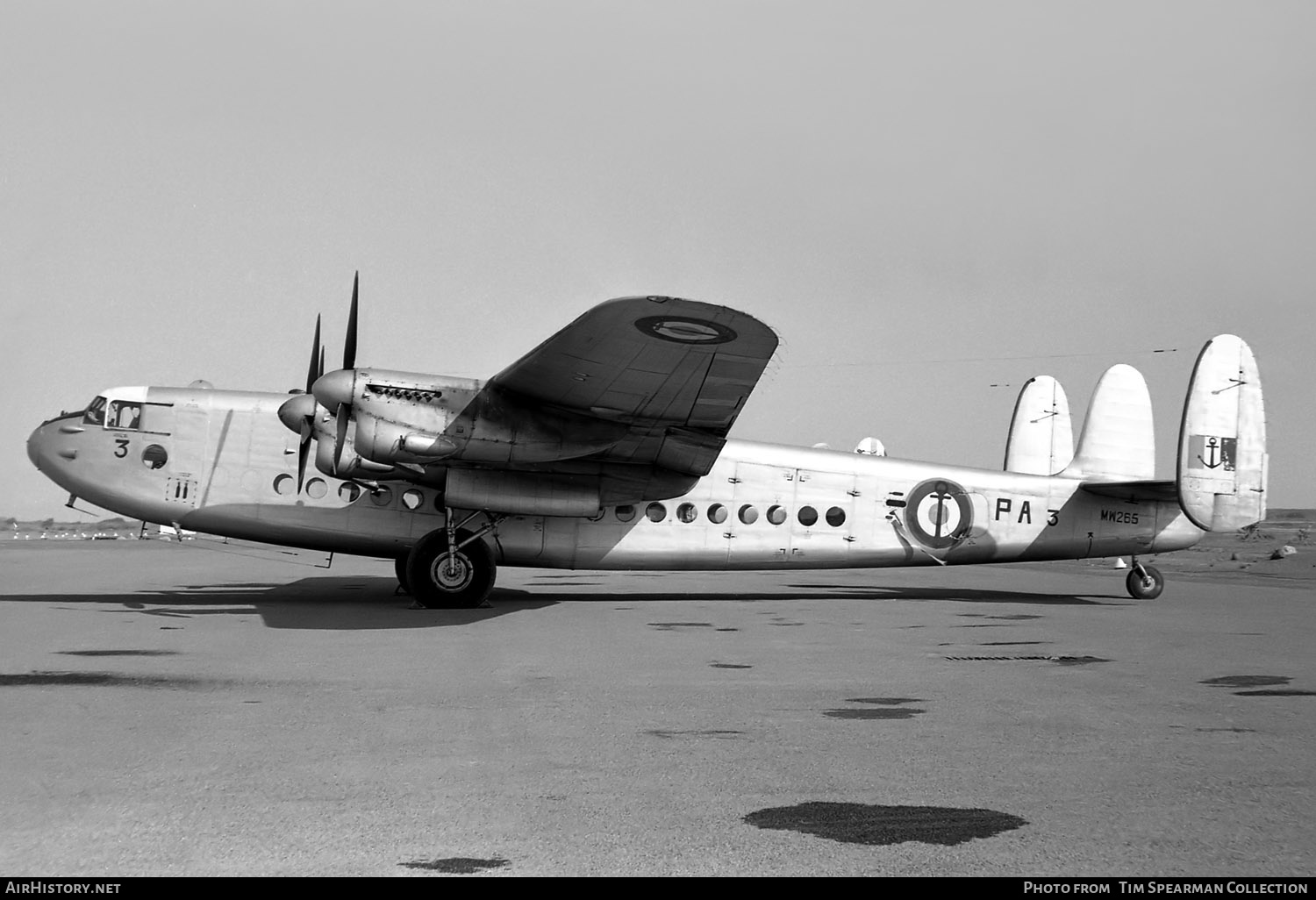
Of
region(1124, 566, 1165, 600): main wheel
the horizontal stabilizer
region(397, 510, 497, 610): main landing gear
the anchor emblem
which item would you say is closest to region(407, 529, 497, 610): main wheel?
region(397, 510, 497, 610): main landing gear

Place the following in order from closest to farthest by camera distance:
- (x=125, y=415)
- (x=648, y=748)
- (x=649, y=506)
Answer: (x=648, y=748) < (x=125, y=415) < (x=649, y=506)

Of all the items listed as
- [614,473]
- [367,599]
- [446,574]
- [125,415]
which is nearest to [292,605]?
[367,599]

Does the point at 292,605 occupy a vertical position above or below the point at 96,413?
below

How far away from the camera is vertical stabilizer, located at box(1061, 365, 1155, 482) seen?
17.8 m

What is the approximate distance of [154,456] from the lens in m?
14.7

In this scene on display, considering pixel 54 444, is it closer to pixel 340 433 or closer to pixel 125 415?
pixel 125 415

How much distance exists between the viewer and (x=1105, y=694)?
7.21m

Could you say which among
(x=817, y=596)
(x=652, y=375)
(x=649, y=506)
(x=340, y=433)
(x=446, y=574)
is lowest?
(x=817, y=596)

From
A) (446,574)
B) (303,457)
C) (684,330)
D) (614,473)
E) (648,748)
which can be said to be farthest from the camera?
(614,473)

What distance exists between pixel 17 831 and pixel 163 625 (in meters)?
7.98

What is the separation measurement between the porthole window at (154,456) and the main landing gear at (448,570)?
3.72 m

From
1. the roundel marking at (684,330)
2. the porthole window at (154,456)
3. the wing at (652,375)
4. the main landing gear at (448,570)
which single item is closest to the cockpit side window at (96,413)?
the porthole window at (154,456)

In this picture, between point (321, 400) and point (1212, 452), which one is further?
point (1212, 452)

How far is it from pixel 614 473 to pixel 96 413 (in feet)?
23.5
